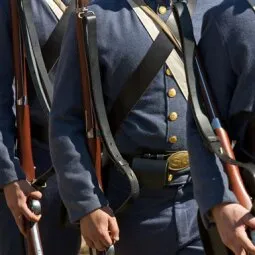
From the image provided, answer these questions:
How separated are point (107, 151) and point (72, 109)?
7.1 inches

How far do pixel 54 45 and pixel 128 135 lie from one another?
28.4 inches

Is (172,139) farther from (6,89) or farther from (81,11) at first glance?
(6,89)

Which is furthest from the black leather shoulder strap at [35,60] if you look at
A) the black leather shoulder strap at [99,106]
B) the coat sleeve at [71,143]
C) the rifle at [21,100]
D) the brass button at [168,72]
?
the brass button at [168,72]

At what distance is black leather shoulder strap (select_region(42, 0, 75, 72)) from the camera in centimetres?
390

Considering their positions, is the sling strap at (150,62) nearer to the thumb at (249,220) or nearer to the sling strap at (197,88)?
the sling strap at (197,88)

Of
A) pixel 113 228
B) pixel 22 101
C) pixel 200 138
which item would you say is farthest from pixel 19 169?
pixel 200 138

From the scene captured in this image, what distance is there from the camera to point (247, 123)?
2869 mm

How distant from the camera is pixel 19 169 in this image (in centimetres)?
384

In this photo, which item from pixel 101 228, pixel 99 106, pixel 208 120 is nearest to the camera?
pixel 208 120

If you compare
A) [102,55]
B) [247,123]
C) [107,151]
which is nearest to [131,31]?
[102,55]

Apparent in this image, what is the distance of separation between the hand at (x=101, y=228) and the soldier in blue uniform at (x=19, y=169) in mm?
560

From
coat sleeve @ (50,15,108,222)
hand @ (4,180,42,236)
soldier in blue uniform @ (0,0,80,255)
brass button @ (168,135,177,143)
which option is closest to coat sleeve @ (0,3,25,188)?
soldier in blue uniform @ (0,0,80,255)

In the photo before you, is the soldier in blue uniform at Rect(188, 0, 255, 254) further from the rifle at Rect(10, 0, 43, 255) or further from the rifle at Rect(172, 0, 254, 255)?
the rifle at Rect(10, 0, 43, 255)

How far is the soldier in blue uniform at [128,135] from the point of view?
3.27 meters
